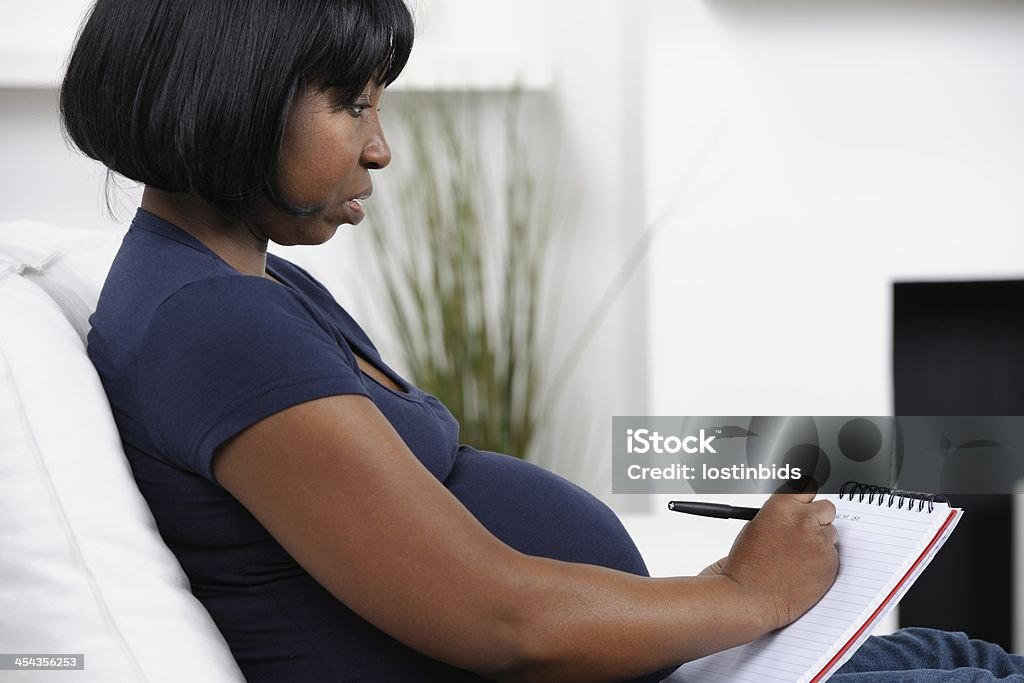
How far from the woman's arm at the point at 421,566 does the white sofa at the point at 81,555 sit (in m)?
0.11

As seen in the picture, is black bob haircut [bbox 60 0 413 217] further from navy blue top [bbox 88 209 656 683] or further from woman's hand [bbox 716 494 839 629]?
woman's hand [bbox 716 494 839 629]

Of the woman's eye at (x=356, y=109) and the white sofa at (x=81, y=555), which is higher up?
the woman's eye at (x=356, y=109)

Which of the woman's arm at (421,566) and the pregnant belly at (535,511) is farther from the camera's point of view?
the pregnant belly at (535,511)

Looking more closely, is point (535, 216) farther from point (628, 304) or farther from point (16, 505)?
point (16, 505)

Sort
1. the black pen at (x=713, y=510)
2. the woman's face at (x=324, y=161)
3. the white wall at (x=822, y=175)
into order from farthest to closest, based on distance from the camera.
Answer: the white wall at (x=822, y=175) < the black pen at (x=713, y=510) < the woman's face at (x=324, y=161)

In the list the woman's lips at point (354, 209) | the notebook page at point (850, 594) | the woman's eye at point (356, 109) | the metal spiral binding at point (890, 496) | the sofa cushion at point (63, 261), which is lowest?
the notebook page at point (850, 594)

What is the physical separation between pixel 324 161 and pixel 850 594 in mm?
503

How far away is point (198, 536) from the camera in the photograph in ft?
2.57

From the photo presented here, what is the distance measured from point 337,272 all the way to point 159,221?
5.71 feet

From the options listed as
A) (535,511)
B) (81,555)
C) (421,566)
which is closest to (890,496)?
(535,511)

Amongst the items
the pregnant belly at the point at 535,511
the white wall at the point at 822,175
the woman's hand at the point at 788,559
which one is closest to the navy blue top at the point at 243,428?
the pregnant belly at the point at 535,511

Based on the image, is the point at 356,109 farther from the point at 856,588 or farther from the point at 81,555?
the point at 856,588

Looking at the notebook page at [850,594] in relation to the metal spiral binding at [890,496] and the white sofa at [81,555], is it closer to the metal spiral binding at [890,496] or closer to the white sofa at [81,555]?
the metal spiral binding at [890,496]

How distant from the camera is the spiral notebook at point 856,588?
2.51 ft
